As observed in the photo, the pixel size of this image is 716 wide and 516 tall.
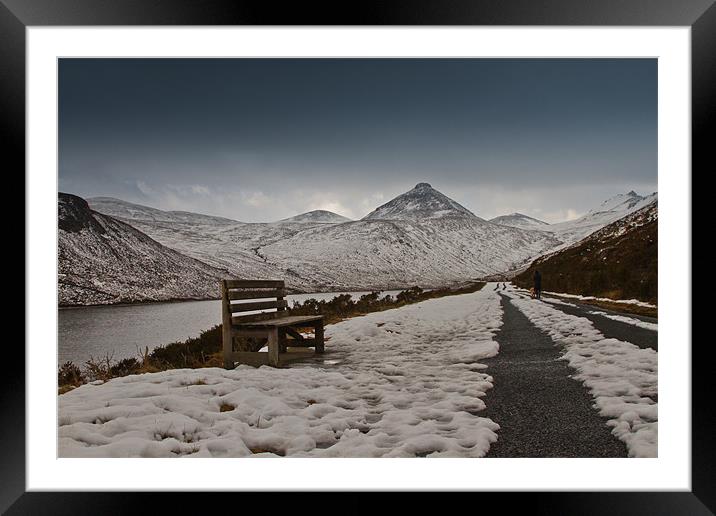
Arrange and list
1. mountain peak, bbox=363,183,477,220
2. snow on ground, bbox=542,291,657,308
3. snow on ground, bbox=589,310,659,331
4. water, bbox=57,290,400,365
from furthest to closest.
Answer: snow on ground, bbox=542,291,657,308, mountain peak, bbox=363,183,477,220, snow on ground, bbox=589,310,659,331, water, bbox=57,290,400,365

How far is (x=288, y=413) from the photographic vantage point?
269cm

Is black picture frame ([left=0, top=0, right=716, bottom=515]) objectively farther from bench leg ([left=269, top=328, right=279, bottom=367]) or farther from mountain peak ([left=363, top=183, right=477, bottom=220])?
mountain peak ([left=363, top=183, right=477, bottom=220])

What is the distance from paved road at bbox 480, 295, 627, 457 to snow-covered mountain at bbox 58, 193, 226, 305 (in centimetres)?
361

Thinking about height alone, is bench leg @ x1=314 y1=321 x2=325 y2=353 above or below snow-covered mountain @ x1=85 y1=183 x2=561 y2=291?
below

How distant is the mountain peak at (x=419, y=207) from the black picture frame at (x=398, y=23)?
3144 millimetres

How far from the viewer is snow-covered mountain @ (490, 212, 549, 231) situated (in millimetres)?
5738

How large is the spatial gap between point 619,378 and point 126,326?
4597 millimetres

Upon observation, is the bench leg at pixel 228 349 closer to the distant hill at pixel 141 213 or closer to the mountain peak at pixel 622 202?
the distant hill at pixel 141 213

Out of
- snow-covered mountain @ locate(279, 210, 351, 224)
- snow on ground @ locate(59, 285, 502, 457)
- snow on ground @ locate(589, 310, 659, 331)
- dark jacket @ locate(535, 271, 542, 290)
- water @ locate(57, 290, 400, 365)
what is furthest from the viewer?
dark jacket @ locate(535, 271, 542, 290)

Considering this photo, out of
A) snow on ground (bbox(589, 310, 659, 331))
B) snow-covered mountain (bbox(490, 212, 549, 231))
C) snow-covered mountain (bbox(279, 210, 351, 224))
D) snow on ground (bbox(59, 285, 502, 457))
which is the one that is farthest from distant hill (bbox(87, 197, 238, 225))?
snow on ground (bbox(589, 310, 659, 331))

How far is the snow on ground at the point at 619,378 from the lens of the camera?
2.44 metres

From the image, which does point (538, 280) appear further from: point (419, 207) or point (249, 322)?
point (249, 322)
